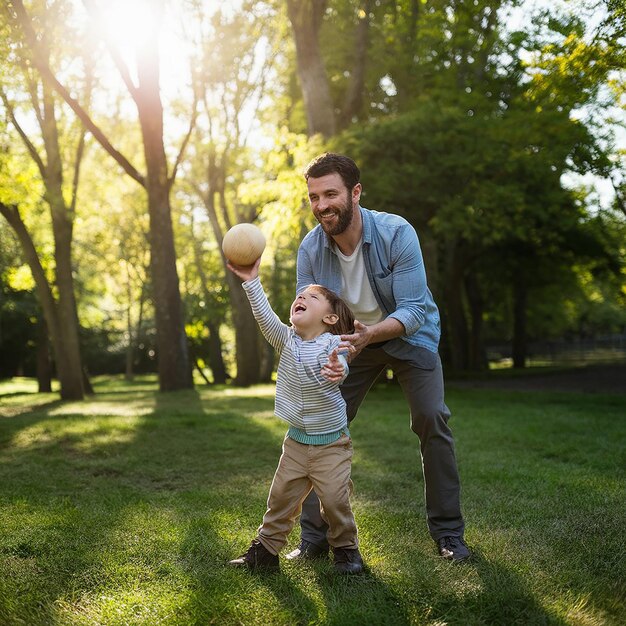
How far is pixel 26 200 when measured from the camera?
54.7 feet

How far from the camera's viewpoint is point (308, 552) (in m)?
3.93

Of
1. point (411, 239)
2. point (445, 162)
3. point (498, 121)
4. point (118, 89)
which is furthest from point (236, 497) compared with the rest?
point (118, 89)

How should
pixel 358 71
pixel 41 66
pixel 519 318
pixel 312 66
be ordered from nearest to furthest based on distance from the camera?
pixel 41 66
pixel 312 66
pixel 358 71
pixel 519 318

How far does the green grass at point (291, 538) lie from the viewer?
123 inches

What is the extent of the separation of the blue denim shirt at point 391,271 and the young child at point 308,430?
0.41 metres

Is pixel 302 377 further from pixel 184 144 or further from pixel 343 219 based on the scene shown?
pixel 184 144

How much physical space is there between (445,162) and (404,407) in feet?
17.1

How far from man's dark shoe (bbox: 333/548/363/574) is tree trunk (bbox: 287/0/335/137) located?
511 inches

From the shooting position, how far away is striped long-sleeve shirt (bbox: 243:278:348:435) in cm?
356

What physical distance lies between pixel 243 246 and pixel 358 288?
2.67ft

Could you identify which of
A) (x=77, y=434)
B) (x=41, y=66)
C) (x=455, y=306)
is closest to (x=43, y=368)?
(x=41, y=66)

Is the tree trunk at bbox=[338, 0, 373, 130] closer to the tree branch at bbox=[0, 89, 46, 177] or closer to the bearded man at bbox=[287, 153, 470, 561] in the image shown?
the tree branch at bbox=[0, 89, 46, 177]

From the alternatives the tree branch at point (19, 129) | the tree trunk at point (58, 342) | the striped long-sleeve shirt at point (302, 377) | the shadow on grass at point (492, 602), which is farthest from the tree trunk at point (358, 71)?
the shadow on grass at point (492, 602)

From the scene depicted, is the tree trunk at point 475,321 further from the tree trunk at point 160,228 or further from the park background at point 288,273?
the tree trunk at point 160,228
